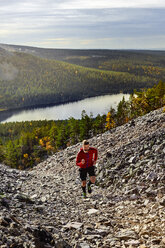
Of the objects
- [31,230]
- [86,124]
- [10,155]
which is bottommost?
[10,155]

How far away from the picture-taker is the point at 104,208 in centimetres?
1168

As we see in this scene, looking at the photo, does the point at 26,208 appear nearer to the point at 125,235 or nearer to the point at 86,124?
the point at 125,235

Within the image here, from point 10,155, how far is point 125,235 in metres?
84.7

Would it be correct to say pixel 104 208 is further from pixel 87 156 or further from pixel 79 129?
pixel 79 129

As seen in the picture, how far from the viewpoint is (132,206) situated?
36.6 ft

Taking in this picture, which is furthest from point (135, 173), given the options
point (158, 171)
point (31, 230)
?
point (31, 230)

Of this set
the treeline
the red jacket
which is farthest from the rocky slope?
the treeline

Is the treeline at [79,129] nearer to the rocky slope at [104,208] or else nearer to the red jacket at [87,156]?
the rocky slope at [104,208]

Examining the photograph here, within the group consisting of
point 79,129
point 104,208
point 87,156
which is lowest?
point 79,129

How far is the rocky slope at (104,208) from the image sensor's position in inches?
309

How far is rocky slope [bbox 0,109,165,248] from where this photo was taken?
25.7ft

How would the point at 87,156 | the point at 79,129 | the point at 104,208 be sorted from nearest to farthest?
1. the point at 104,208
2. the point at 87,156
3. the point at 79,129

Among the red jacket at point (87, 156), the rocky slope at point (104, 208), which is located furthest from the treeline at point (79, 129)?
the red jacket at point (87, 156)

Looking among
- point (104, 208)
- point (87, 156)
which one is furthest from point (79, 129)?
point (104, 208)
